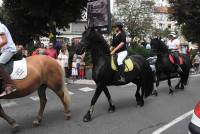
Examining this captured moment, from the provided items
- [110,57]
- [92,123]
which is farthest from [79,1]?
[92,123]

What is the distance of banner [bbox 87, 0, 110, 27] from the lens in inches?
810

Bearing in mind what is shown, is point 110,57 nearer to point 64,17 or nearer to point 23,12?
point 64,17

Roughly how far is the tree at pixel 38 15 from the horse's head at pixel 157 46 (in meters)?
12.2

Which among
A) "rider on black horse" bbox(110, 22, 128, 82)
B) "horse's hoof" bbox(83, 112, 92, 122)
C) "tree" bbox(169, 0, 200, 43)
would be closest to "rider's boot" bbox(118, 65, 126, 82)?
"rider on black horse" bbox(110, 22, 128, 82)

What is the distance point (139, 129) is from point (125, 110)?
2208 mm

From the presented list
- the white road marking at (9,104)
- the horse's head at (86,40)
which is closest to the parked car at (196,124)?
the horse's head at (86,40)

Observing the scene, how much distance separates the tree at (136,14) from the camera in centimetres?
5394

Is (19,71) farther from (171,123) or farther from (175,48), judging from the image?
(175,48)

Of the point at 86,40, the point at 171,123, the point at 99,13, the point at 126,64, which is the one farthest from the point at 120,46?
the point at 99,13

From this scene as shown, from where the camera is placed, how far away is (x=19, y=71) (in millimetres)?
8406

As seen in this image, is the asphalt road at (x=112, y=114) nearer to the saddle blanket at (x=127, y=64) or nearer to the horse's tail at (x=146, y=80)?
the horse's tail at (x=146, y=80)

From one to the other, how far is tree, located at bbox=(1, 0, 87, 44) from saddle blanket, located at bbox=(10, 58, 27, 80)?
17.2 meters

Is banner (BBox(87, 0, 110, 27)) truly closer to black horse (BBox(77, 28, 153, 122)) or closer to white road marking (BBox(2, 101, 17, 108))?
white road marking (BBox(2, 101, 17, 108))

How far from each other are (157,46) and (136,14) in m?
40.6
